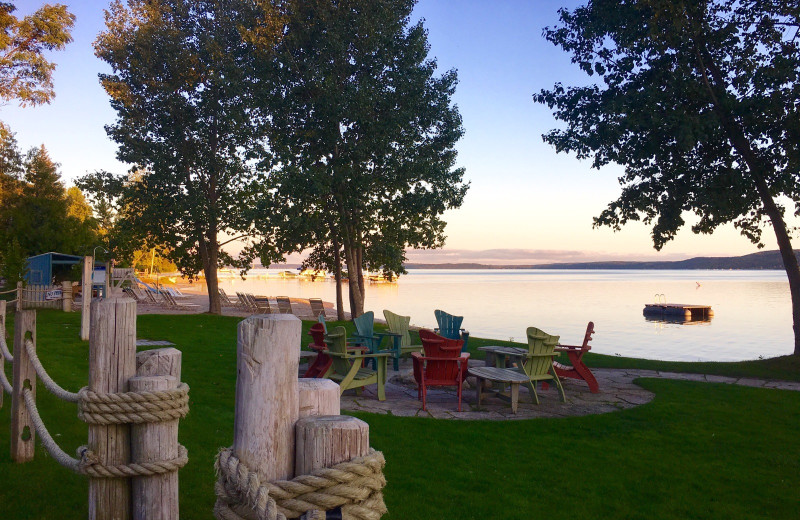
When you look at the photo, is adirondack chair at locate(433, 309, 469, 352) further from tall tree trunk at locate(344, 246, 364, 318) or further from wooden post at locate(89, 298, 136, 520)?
tall tree trunk at locate(344, 246, 364, 318)

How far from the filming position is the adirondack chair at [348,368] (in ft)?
24.8

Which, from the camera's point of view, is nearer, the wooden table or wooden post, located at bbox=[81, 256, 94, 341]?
the wooden table

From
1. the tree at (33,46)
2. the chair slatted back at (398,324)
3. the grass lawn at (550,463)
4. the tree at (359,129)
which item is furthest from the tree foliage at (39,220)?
the grass lawn at (550,463)

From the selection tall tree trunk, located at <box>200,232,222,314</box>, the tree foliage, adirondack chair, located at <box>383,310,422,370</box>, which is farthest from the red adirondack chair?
the tree foliage

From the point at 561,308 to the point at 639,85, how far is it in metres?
29.1

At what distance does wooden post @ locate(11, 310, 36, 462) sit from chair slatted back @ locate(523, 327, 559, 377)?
215 inches

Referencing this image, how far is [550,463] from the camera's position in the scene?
17.3 ft

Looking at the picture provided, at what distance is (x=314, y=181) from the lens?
16.3 metres

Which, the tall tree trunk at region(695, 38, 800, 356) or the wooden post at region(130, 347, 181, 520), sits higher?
the tall tree trunk at region(695, 38, 800, 356)

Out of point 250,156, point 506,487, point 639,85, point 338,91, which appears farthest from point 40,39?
point 506,487

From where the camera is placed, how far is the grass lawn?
13.7ft

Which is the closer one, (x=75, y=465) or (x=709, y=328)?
(x=75, y=465)

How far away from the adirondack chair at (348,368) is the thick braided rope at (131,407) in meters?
5.36

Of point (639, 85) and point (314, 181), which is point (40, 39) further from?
point (639, 85)
